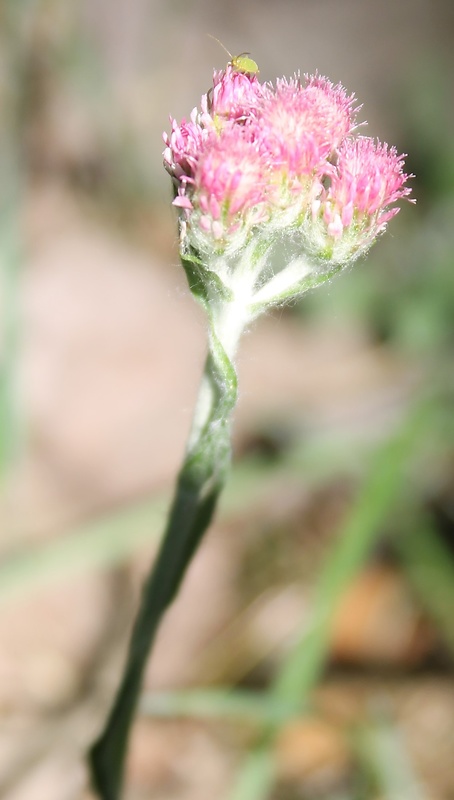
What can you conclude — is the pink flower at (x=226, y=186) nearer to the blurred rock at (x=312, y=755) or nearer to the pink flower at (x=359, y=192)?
the pink flower at (x=359, y=192)

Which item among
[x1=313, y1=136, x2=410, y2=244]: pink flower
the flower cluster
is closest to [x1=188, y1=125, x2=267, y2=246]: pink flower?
the flower cluster

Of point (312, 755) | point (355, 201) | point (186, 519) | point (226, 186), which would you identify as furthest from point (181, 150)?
point (312, 755)


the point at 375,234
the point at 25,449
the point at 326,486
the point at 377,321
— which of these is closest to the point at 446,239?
the point at 377,321

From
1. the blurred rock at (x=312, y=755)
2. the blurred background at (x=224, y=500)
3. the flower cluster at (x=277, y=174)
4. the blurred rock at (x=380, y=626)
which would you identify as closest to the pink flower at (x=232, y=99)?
the flower cluster at (x=277, y=174)

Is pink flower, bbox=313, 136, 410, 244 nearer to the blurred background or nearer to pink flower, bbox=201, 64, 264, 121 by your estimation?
A: pink flower, bbox=201, 64, 264, 121

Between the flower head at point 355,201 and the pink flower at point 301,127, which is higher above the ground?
the pink flower at point 301,127

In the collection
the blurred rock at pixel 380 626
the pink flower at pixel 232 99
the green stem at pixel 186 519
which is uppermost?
the pink flower at pixel 232 99
